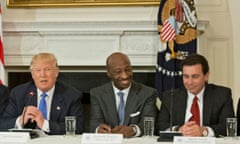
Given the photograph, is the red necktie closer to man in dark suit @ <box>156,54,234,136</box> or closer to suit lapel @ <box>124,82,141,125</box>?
man in dark suit @ <box>156,54,234,136</box>

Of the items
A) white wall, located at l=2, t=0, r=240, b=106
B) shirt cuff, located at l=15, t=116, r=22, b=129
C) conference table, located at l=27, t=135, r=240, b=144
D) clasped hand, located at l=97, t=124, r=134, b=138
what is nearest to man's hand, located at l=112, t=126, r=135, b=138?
clasped hand, located at l=97, t=124, r=134, b=138

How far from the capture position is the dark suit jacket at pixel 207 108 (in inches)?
130

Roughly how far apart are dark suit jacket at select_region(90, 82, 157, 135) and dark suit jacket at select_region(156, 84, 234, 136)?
10 centimetres

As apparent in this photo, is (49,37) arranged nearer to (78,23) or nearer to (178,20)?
(78,23)

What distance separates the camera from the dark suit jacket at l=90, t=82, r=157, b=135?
133 inches

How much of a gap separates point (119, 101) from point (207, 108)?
1.94ft

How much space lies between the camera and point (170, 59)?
4852mm

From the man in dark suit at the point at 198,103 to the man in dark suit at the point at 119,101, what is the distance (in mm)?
123

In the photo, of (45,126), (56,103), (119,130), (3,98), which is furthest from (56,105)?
(119,130)

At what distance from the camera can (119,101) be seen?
349cm

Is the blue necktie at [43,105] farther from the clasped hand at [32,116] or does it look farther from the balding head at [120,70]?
the balding head at [120,70]

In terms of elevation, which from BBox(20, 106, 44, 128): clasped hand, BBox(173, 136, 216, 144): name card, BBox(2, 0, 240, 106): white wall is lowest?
BBox(173, 136, 216, 144): name card

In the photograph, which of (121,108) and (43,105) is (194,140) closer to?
(121,108)

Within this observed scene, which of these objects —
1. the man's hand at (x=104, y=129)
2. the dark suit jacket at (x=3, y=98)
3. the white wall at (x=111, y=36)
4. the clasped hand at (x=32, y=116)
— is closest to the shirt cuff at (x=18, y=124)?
the clasped hand at (x=32, y=116)
